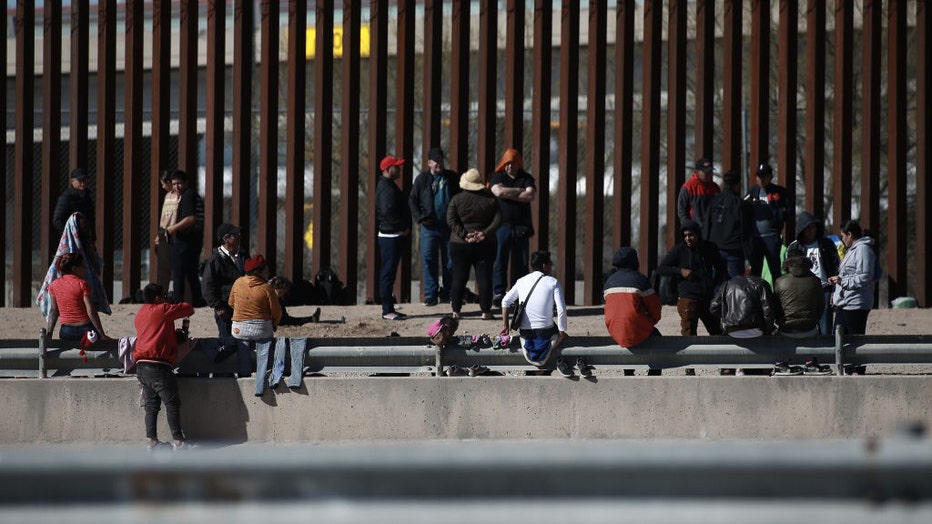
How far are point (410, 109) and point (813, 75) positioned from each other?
16.8ft

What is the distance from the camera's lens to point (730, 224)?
12.9m

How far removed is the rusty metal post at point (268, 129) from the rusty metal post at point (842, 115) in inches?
276

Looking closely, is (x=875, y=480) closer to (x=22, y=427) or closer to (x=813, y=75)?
(x=22, y=427)

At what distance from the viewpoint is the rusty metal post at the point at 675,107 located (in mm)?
16391

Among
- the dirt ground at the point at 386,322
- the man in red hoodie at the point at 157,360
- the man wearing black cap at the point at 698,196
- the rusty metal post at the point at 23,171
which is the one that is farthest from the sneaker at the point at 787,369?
the rusty metal post at the point at 23,171

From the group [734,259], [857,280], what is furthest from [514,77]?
[857,280]

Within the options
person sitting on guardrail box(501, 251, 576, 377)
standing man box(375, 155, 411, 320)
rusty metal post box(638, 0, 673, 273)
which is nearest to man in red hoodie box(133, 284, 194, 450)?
person sitting on guardrail box(501, 251, 576, 377)

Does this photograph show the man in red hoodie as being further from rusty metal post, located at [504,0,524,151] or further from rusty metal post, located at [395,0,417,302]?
rusty metal post, located at [504,0,524,151]

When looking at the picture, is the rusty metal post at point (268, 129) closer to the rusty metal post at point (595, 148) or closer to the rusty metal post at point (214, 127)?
the rusty metal post at point (214, 127)

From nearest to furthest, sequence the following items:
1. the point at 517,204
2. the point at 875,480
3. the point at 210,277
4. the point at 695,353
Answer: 1. the point at 875,480
2. the point at 695,353
3. the point at 210,277
4. the point at 517,204

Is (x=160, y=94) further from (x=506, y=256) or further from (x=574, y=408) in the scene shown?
(x=574, y=408)

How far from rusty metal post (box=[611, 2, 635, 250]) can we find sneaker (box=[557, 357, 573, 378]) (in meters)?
6.63

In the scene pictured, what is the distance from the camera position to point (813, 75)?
55.0ft

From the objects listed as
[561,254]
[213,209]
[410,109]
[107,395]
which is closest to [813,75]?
[561,254]
